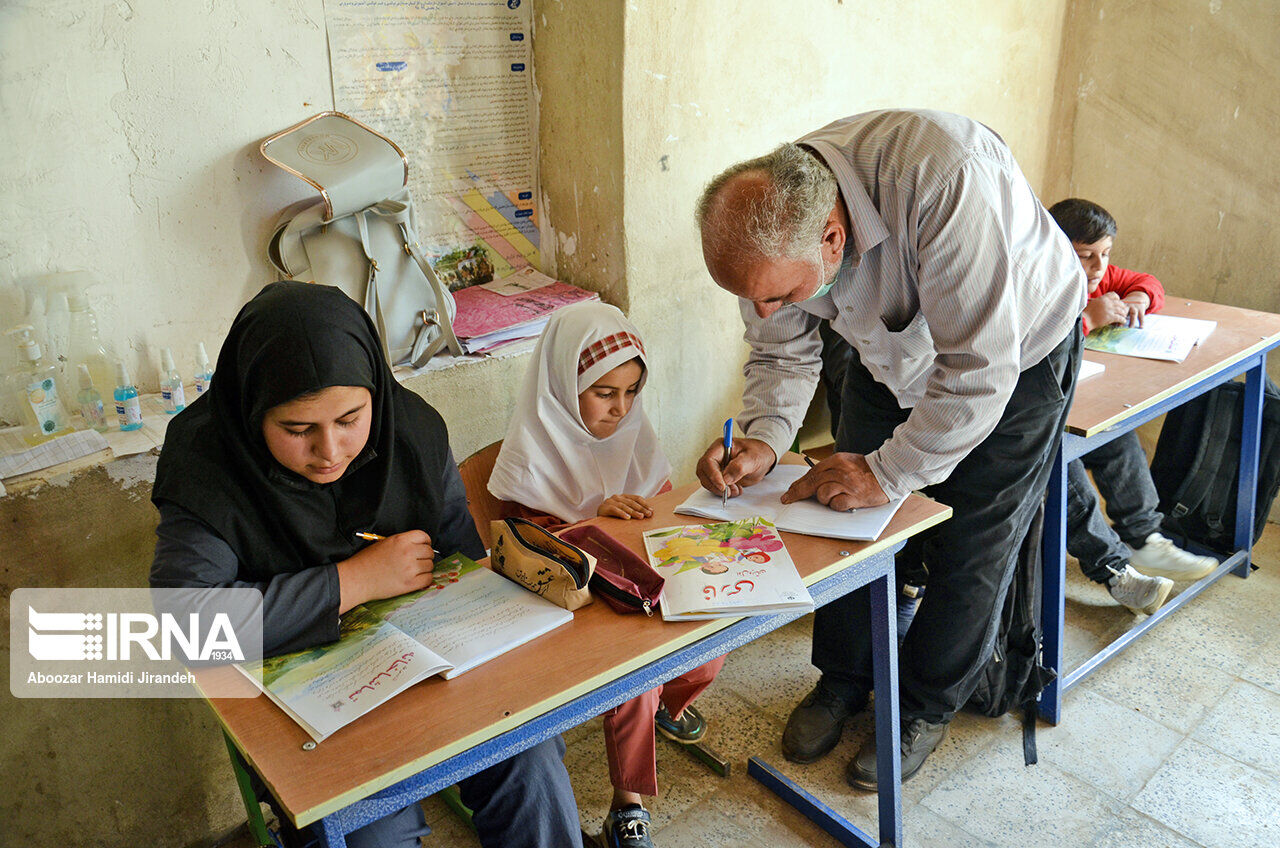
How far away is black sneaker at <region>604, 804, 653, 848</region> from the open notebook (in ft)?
2.46

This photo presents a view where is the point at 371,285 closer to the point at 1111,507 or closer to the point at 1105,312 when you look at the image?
the point at 1105,312

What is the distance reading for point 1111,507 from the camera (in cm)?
322

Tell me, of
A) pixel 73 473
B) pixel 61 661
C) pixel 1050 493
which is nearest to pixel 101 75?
pixel 73 473

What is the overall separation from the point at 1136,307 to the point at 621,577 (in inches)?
96.2

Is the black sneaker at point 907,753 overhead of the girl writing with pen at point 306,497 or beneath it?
beneath

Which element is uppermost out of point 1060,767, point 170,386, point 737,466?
point 170,386

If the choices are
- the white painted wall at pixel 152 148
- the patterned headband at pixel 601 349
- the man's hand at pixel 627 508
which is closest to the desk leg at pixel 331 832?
the man's hand at pixel 627 508

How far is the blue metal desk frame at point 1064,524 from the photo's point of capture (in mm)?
2451

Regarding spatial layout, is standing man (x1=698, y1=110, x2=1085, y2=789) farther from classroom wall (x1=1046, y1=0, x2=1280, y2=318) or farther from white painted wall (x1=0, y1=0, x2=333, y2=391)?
classroom wall (x1=1046, y1=0, x2=1280, y2=318)

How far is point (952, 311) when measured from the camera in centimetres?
181

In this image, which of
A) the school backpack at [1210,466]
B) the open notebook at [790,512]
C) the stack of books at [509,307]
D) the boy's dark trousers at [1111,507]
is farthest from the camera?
the school backpack at [1210,466]

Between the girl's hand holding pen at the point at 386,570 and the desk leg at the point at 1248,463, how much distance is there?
110 inches

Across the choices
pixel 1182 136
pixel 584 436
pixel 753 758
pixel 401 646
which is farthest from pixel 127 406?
pixel 1182 136

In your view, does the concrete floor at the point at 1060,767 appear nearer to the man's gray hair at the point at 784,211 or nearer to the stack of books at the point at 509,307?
the stack of books at the point at 509,307
